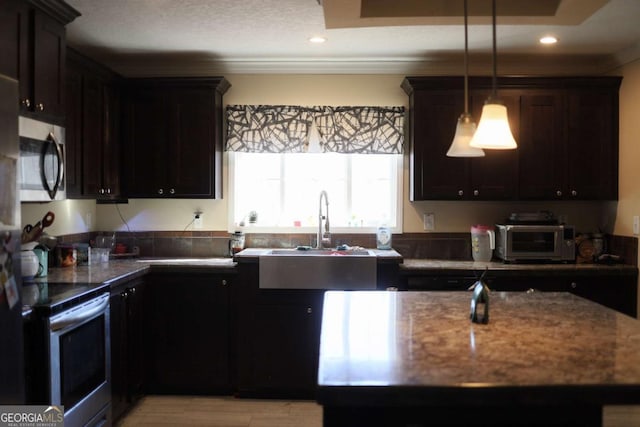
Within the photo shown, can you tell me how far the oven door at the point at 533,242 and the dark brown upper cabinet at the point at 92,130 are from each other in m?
2.90

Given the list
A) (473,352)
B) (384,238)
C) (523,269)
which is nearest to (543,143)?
(523,269)

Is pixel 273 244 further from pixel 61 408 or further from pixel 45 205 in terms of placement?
pixel 61 408

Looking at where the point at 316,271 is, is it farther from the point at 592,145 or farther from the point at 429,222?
the point at 592,145

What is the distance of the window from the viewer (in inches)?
162

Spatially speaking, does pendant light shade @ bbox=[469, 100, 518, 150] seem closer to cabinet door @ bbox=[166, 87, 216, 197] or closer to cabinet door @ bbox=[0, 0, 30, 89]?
cabinet door @ bbox=[0, 0, 30, 89]

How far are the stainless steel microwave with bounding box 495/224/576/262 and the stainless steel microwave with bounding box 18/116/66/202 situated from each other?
292cm

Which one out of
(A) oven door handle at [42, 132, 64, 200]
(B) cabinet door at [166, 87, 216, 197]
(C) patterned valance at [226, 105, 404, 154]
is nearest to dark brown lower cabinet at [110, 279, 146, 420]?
(A) oven door handle at [42, 132, 64, 200]


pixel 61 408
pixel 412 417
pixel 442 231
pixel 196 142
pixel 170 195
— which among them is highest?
pixel 196 142

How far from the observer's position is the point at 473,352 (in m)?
1.49

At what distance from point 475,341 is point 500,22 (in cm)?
147

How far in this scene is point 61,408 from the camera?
89.1 inches

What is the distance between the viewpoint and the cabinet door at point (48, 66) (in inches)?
99.5

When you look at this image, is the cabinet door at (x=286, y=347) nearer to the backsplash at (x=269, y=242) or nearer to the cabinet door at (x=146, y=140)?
the backsplash at (x=269, y=242)

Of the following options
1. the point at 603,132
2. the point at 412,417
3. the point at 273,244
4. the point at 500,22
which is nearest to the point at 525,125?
the point at 603,132
